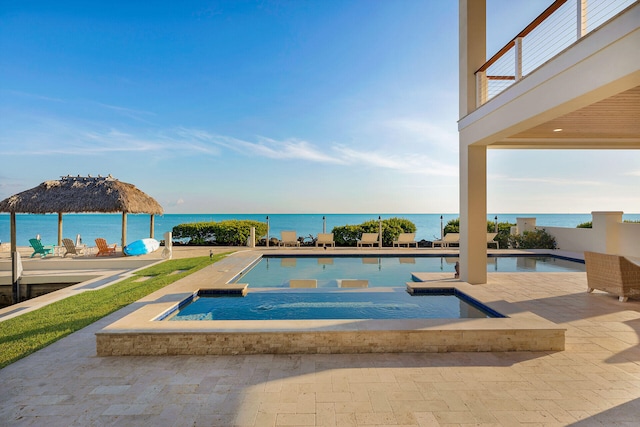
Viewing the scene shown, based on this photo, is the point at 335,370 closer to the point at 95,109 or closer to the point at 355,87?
the point at 355,87

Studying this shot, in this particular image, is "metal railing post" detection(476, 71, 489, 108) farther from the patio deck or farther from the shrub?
the shrub

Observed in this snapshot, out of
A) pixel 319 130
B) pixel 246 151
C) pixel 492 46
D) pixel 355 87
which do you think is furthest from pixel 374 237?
pixel 246 151

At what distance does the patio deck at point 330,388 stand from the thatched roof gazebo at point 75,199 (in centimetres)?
986

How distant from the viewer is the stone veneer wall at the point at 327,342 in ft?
12.6

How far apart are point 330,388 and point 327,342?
2.73ft

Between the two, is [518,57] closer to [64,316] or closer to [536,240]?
[64,316]

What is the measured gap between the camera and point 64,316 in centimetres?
516

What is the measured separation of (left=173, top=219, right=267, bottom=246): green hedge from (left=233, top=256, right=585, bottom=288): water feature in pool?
4260mm

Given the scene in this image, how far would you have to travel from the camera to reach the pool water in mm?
5504

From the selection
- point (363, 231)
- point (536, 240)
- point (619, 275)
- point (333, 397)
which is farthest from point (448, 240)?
point (333, 397)

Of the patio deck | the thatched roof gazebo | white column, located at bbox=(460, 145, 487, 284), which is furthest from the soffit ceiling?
the thatched roof gazebo

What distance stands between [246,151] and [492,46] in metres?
22.2

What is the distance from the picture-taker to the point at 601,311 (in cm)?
539

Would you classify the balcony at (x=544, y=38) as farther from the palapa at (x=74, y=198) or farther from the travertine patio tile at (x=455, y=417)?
the palapa at (x=74, y=198)
